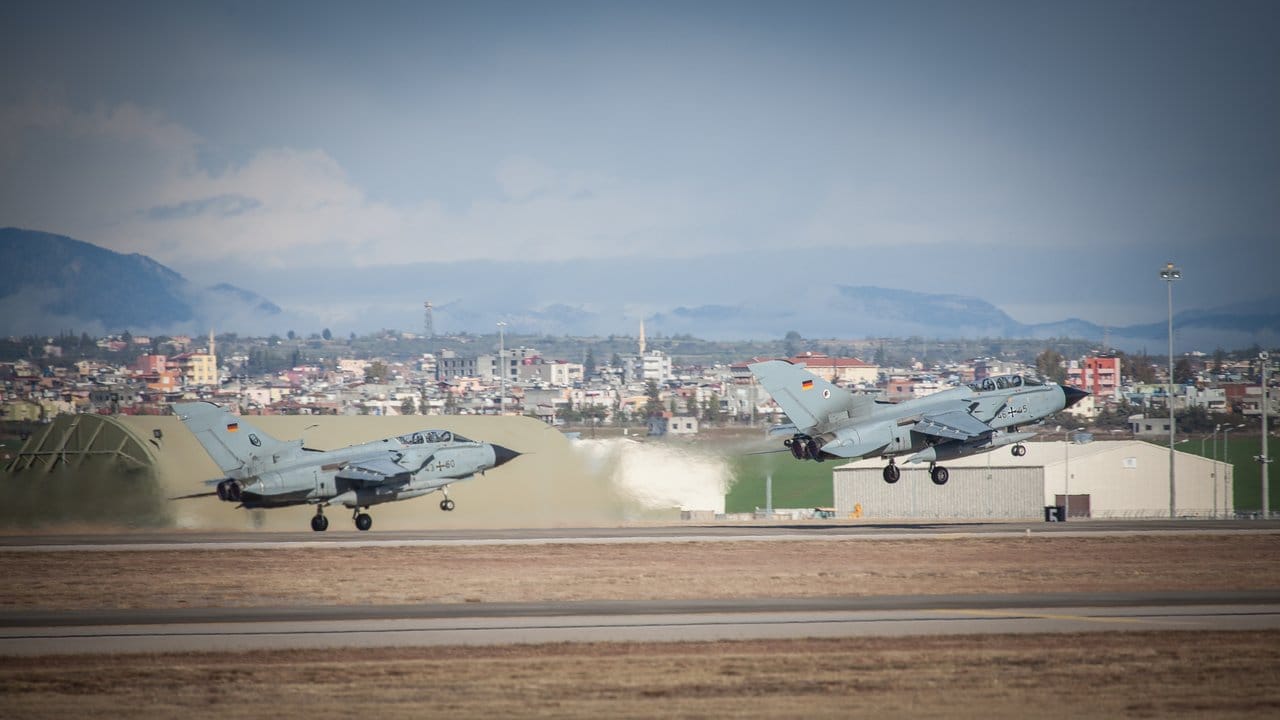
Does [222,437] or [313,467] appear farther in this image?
[222,437]

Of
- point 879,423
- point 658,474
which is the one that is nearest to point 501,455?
point 658,474

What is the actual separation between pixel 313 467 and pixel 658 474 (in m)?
19.0

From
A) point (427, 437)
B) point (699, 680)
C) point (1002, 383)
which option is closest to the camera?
point (699, 680)

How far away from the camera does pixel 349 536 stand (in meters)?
52.8

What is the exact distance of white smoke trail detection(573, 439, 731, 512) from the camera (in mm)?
65000

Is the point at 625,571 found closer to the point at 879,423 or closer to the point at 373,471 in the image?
the point at 879,423

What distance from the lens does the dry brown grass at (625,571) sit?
3281 cm

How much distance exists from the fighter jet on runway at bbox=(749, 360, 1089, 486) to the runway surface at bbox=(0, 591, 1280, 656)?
2049cm

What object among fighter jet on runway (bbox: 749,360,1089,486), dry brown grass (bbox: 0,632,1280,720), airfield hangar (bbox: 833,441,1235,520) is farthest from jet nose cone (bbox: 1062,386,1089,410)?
dry brown grass (bbox: 0,632,1280,720)

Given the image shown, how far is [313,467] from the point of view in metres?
54.2

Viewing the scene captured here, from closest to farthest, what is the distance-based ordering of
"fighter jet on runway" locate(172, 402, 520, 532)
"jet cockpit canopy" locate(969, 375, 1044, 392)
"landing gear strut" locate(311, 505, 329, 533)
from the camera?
"fighter jet on runway" locate(172, 402, 520, 532) → "jet cockpit canopy" locate(969, 375, 1044, 392) → "landing gear strut" locate(311, 505, 329, 533)

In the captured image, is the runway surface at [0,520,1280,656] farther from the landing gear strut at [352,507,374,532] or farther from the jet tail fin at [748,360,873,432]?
the landing gear strut at [352,507,374,532]

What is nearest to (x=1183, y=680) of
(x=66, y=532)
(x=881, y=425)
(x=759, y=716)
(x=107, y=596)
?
(x=759, y=716)

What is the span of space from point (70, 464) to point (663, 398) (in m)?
124
